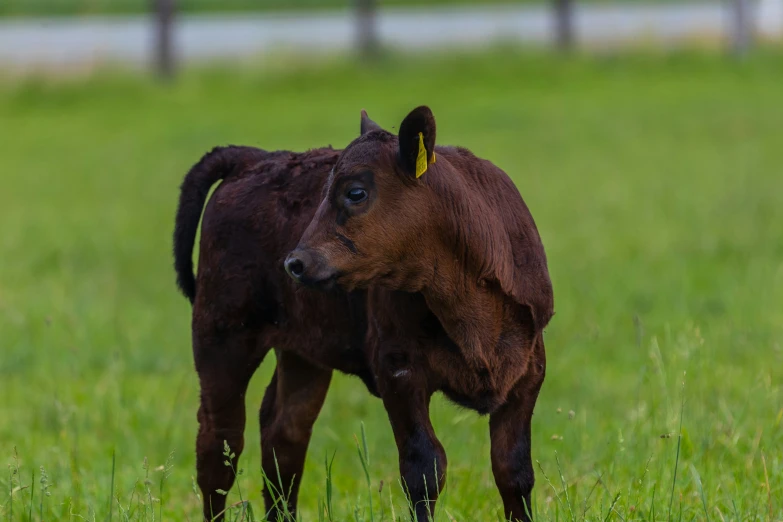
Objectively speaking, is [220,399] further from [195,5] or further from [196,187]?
[195,5]

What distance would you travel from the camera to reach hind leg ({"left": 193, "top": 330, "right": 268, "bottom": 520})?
16.1 ft

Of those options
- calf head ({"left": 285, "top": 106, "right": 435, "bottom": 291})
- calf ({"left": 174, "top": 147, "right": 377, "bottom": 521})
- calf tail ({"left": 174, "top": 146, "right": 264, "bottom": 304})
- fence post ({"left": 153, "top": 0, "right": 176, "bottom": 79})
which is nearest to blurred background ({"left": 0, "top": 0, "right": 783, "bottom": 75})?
fence post ({"left": 153, "top": 0, "right": 176, "bottom": 79})

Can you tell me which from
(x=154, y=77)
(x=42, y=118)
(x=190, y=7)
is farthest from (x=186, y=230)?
(x=190, y=7)

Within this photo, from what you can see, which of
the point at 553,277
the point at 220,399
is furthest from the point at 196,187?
the point at 553,277

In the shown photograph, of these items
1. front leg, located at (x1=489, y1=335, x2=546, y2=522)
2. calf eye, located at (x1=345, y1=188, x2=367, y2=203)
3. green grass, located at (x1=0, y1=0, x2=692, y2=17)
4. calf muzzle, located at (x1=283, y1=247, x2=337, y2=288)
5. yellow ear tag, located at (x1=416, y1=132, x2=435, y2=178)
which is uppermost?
yellow ear tag, located at (x1=416, y1=132, x2=435, y2=178)

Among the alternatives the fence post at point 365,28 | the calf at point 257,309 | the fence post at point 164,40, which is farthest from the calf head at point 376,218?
the fence post at point 365,28

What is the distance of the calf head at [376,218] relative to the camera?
381cm

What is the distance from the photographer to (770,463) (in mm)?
5156

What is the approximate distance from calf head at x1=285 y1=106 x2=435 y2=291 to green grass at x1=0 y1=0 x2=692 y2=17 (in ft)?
116

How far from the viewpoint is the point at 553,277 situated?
9.91 meters

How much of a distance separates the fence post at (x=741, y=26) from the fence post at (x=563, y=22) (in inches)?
135

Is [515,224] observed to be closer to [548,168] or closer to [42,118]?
[548,168]

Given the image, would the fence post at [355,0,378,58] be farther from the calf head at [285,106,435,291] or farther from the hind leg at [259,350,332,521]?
the calf head at [285,106,435,291]

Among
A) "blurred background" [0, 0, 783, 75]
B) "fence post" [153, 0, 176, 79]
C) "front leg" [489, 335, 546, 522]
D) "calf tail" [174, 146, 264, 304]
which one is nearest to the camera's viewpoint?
"front leg" [489, 335, 546, 522]
